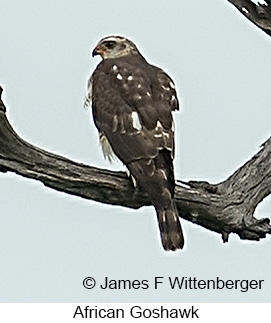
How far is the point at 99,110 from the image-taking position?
20.3ft

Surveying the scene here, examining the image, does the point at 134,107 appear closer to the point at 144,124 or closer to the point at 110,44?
the point at 144,124

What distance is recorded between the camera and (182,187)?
6.01 metres

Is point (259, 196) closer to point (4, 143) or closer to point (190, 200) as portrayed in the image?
point (190, 200)

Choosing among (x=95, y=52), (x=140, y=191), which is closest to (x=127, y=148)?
(x=140, y=191)

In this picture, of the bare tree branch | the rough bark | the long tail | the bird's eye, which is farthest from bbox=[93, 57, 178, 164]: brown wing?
the bird's eye

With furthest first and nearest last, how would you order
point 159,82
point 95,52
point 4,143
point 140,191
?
1. point 95,52
2. point 159,82
3. point 140,191
4. point 4,143

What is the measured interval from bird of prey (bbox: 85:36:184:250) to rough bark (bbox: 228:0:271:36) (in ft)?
2.15

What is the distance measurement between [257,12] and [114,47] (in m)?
1.45

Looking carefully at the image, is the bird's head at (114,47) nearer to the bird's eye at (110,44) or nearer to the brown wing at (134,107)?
the bird's eye at (110,44)

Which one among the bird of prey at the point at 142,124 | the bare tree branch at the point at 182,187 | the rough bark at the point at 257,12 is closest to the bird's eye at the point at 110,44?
the bird of prey at the point at 142,124

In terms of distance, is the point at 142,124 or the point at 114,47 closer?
the point at 142,124

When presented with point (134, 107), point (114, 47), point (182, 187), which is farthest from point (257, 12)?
point (114, 47)

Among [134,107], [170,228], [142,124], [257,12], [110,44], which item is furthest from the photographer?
[110,44]

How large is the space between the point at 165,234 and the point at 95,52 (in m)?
2.18
